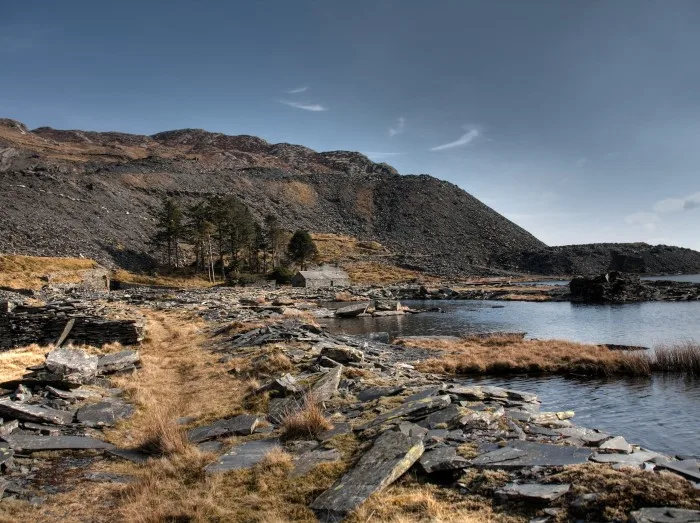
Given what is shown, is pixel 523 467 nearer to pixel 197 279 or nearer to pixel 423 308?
pixel 423 308

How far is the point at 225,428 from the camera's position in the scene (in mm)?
10820

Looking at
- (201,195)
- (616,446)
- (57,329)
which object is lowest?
(616,446)

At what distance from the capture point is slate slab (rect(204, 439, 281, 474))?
8473mm

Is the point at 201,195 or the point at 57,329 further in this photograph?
the point at 201,195

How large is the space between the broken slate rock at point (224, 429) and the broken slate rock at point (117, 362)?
311 inches

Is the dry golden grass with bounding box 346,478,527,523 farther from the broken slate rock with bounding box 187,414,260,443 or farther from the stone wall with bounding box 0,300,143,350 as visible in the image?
the stone wall with bounding box 0,300,143,350

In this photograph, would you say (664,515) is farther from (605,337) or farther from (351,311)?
(351,311)

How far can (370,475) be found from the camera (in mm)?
7363

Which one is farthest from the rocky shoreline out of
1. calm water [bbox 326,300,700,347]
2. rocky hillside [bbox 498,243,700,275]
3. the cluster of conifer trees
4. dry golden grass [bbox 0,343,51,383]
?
rocky hillside [bbox 498,243,700,275]

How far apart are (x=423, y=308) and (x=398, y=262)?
202 ft

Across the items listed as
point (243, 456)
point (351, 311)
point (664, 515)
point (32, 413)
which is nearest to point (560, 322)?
point (351, 311)

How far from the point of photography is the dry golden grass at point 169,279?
7130 cm

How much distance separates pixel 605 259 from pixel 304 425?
18132 centimetres

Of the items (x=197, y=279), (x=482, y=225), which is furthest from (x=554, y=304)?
(x=482, y=225)
